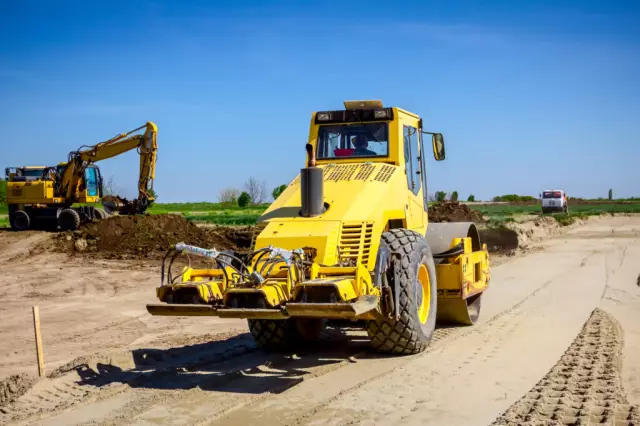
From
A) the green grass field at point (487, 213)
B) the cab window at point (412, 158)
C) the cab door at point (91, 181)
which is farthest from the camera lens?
the green grass field at point (487, 213)

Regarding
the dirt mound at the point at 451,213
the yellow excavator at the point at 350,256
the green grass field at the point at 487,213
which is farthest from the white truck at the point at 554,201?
the yellow excavator at the point at 350,256

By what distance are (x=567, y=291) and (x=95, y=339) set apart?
982 centimetres

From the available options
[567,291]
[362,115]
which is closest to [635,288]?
[567,291]

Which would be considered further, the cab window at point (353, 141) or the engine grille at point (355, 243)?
the cab window at point (353, 141)

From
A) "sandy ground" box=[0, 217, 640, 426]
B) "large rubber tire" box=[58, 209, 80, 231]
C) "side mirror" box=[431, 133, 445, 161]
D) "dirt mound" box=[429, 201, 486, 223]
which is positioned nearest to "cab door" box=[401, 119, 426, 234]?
"side mirror" box=[431, 133, 445, 161]

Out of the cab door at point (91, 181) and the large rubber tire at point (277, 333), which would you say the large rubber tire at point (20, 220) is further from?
the large rubber tire at point (277, 333)

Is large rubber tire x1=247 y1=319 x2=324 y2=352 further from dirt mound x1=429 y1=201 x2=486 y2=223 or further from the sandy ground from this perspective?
dirt mound x1=429 y1=201 x2=486 y2=223

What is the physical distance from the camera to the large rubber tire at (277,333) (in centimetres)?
952

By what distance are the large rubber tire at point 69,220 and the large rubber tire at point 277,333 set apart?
21194 mm

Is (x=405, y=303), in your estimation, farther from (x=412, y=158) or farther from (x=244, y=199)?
(x=244, y=199)

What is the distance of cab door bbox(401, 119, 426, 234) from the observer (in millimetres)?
10171

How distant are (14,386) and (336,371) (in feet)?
11.8

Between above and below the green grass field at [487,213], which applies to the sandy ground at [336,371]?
below

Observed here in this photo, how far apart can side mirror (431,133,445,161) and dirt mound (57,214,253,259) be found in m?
13.5
